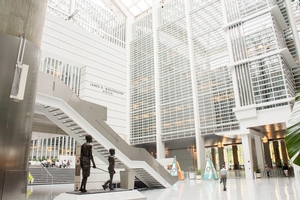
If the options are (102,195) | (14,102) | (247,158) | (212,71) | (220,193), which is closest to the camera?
(14,102)

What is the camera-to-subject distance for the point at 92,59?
18.3m

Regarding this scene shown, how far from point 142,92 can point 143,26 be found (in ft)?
37.4

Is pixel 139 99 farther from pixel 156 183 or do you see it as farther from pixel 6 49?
pixel 6 49

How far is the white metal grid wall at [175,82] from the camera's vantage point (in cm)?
3181

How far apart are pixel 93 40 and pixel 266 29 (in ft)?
55.8

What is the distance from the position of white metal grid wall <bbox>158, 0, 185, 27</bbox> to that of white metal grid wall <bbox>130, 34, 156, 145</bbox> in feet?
10.6

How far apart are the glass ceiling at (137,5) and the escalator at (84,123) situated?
101 ft

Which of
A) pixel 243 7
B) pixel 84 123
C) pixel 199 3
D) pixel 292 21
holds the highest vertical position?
pixel 199 3

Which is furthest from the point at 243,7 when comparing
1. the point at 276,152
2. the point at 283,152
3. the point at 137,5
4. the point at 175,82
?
the point at 276,152

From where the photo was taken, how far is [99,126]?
415 inches

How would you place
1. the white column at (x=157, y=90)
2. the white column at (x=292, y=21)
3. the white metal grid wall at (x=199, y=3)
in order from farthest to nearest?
the white column at (x=157, y=90) < the white metal grid wall at (x=199, y=3) < the white column at (x=292, y=21)

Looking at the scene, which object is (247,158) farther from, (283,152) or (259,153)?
(283,152)

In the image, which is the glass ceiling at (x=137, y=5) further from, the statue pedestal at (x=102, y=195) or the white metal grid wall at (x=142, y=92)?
the statue pedestal at (x=102, y=195)

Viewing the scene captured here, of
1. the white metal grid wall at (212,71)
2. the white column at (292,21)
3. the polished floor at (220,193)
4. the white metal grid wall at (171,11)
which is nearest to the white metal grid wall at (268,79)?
the white column at (292,21)
